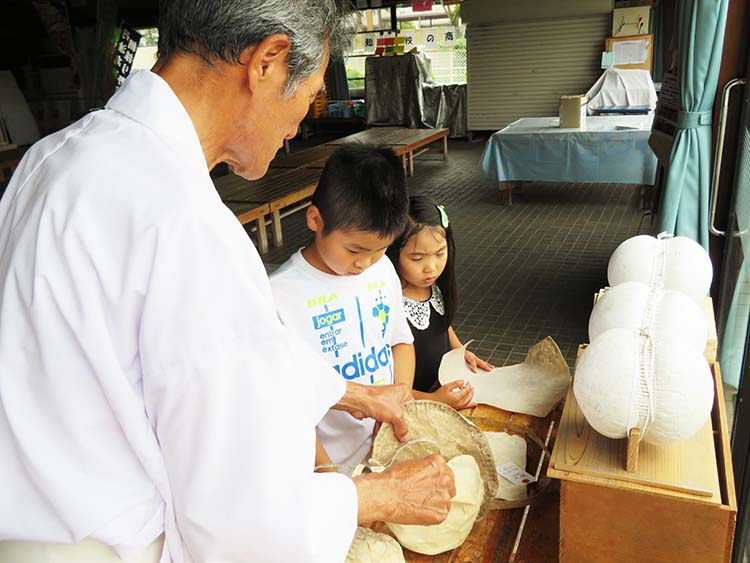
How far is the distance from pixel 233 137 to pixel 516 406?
1.02 m

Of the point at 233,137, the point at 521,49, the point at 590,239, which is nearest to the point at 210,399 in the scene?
the point at 233,137

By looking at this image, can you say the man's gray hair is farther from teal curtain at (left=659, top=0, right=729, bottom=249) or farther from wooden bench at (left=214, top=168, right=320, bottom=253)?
wooden bench at (left=214, top=168, right=320, bottom=253)

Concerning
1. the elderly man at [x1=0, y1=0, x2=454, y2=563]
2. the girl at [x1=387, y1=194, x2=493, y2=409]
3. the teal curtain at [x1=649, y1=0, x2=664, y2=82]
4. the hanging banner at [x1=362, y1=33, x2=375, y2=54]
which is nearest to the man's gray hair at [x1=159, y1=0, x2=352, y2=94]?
the elderly man at [x1=0, y1=0, x2=454, y2=563]

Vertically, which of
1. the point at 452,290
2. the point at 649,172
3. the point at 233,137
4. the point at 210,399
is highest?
the point at 233,137

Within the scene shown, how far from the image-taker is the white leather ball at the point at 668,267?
146 cm

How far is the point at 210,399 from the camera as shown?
2.36 feet

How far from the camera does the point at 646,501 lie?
3.32ft

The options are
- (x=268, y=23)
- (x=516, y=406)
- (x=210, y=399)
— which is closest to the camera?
(x=210, y=399)

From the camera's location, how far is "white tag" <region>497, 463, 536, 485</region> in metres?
1.27

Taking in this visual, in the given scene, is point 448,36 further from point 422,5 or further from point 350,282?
point 350,282

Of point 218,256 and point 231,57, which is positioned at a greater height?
point 231,57

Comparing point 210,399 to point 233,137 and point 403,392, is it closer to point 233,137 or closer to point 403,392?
point 233,137

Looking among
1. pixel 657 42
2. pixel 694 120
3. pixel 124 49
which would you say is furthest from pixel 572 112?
pixel 124 49

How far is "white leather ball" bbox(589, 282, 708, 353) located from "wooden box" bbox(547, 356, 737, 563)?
0.19m
